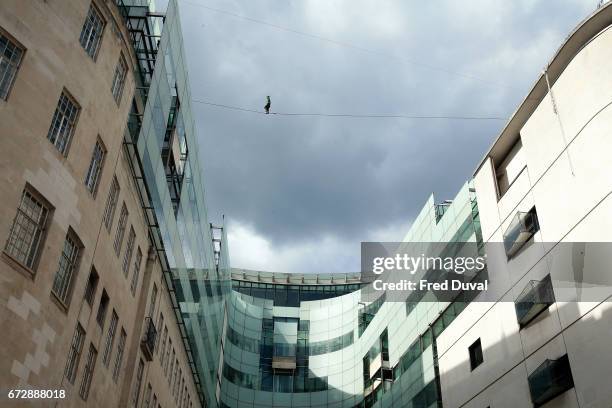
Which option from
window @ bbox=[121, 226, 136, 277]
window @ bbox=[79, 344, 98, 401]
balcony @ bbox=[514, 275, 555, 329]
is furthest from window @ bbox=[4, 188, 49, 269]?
balcony @ bbox=[514, 275, 555, 329]

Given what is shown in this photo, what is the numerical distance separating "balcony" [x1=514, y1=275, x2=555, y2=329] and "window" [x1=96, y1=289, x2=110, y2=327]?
20.5 meters

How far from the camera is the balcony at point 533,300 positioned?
31.5 metres

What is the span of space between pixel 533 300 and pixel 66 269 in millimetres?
21521

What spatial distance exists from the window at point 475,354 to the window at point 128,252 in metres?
20.5

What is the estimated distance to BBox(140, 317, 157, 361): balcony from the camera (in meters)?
37.9

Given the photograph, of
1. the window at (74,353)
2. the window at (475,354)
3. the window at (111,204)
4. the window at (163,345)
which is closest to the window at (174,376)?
the window at (163,345)

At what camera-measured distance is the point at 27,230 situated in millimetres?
23109

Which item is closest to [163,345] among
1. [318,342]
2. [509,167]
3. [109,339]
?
[109,339]

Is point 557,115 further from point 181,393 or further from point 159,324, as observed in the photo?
point 181,393

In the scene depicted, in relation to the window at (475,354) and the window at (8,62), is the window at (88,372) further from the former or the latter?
the window at (475,354)

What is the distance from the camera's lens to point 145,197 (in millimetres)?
37594

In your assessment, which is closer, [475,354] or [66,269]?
[66,269]

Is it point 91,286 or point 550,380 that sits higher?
point 91,286

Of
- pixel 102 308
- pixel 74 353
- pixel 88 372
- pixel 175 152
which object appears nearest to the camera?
pixel 74 353
